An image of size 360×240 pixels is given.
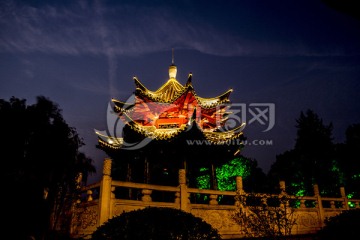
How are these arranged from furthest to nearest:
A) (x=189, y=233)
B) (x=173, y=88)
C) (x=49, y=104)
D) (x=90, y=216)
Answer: (x=49, y=104) → (x=173, y=88) → (x=90, y=216) → (x=189, y=233)

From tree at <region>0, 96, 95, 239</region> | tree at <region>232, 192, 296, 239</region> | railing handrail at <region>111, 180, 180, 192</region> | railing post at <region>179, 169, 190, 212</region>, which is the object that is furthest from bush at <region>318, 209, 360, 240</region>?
tree at <region>0, 96, 95, 239</region>

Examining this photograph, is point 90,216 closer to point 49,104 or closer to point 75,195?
point 75,195

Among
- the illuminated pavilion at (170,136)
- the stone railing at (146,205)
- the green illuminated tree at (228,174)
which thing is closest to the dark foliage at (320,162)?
the green illuminated tree at (228,174)

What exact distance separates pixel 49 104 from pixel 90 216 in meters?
13.5

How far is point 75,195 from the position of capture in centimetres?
872

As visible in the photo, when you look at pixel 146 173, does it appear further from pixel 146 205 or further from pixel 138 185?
pixel 146 205

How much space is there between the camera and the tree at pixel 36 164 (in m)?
7.04

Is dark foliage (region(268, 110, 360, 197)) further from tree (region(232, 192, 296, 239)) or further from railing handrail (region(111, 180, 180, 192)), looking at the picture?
railing handrail (region(111, 180, 180, 192))

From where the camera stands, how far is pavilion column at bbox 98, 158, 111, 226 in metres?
7.50

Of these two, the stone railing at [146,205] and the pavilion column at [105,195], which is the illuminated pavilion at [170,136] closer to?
the stone railing at [146,205]

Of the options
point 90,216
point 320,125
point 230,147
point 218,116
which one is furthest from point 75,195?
point 320,125

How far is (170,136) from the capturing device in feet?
41.2

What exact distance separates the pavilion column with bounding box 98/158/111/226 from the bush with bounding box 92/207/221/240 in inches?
128

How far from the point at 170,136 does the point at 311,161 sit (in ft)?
53.3
